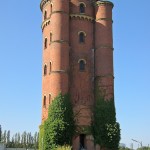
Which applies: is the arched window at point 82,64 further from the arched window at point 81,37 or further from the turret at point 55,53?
the arched window at point 81,37

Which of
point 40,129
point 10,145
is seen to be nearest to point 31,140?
point 10,145

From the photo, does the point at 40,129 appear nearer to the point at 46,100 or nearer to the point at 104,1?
the point at 46,100

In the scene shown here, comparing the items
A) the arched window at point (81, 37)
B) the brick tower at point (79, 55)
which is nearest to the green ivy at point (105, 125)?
the brick tower at point (79, 55)

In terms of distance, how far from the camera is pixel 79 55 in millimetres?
40000

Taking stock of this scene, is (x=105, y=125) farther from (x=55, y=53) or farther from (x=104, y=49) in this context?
(x=55, y=53)

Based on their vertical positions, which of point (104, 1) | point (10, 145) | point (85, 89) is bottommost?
point (10, 145)

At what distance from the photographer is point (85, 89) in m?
39.2

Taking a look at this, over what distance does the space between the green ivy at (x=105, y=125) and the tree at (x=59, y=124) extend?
2745 mm

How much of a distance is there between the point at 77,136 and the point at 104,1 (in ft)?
54.7

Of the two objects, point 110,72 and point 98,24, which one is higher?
point 98,24

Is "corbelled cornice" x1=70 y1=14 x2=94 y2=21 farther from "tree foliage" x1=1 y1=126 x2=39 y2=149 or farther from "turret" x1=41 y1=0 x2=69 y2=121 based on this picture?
"tree foliage" x1=1 y1=126 x2=39 y2=149

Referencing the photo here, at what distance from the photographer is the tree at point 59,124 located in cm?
3588

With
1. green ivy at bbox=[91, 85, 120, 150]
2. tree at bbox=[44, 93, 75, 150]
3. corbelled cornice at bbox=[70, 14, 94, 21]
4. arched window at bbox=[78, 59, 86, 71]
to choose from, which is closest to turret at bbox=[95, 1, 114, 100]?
corbelled cornice at bbox=[70, 14, 94, 21]

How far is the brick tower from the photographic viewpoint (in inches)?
1508
